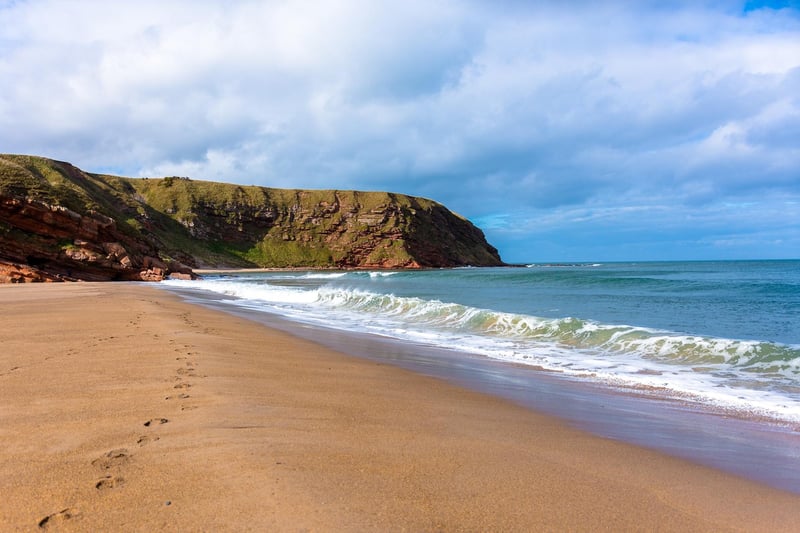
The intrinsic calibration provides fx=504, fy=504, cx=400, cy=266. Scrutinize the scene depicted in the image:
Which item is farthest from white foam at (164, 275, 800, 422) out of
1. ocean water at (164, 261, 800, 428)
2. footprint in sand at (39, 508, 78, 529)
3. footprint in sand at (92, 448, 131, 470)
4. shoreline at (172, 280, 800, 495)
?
footprint in sand at (39, 508, 78, 529)

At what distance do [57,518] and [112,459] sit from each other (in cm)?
71

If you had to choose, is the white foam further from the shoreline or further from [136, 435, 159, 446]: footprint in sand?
[136, 435, 159, 446]: footprint in sand

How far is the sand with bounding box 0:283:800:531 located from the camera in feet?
7.83

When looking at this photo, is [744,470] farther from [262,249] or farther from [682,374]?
[262,249]

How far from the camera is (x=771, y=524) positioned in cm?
282

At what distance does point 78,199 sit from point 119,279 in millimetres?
9932

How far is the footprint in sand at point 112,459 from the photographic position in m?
2.82

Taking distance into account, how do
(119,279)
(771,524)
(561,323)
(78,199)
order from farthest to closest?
(78,199), (119,279), (561,323), (771,524)

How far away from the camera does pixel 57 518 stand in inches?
87.6

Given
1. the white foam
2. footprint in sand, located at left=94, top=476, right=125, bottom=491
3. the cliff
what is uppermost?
the cliff

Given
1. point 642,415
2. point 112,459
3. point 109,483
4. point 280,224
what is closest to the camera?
point 109,483

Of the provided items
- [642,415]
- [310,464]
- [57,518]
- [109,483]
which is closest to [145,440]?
[109,483]

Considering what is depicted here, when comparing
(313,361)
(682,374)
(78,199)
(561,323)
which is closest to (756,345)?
(682,374)

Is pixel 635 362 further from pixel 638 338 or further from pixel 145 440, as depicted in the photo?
pixel 145 440
